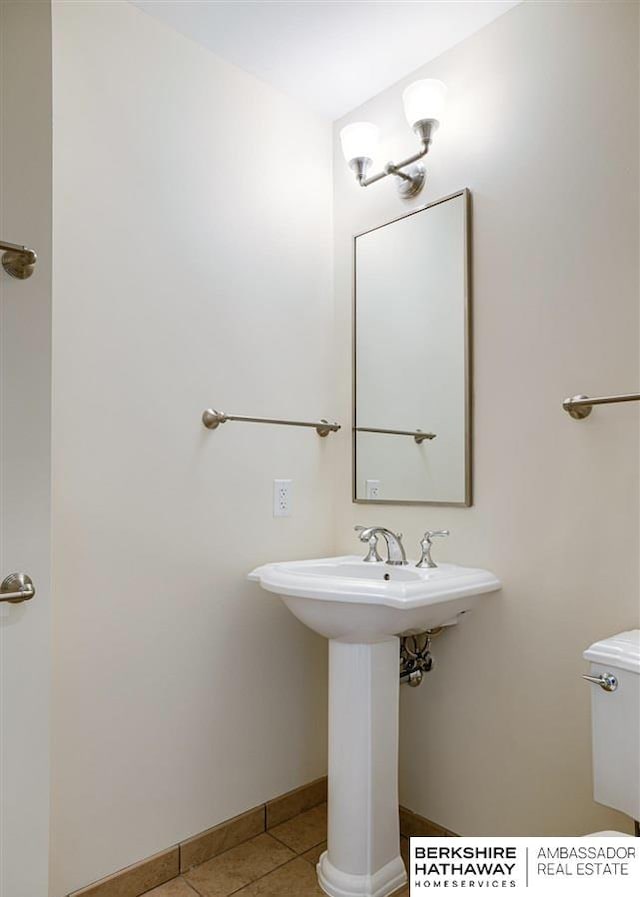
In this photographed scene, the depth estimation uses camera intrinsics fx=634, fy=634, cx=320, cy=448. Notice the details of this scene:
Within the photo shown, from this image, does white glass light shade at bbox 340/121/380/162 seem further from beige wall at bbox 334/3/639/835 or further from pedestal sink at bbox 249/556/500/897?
pedestal sink at bbox 249/556/500/897

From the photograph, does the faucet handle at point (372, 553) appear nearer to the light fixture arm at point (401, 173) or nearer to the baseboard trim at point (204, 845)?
the baseboard trim at point (204, 845)

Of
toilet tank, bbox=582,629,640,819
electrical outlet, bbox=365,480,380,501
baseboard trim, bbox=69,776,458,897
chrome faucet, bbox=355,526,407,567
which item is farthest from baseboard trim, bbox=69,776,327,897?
toilet tank, bbox=582,629,640,819

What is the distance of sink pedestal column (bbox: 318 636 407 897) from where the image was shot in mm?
1649

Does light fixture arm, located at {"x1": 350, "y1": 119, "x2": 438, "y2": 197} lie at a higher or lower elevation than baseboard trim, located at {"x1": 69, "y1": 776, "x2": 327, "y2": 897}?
higher

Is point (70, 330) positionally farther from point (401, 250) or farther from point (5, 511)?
point (401, 250)

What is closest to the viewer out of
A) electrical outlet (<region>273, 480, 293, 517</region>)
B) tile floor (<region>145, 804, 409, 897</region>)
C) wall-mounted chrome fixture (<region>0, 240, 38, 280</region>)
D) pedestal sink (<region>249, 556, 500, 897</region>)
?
wall-mounted chrome fixture (<region>0, 240, 38, 280</region>)

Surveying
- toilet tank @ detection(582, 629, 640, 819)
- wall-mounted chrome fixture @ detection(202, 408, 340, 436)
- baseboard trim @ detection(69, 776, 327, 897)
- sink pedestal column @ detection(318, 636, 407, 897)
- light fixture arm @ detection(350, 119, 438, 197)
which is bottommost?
baseboard trim @ detection(69, 776, 327, 897)

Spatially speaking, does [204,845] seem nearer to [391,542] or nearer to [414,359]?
[391,542]

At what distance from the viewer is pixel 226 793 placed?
1909 millimetres

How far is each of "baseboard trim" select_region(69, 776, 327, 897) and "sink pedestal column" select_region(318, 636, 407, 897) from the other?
0.31 meters

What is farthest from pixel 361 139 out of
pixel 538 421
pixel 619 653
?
pixel 619 653

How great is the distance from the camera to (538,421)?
5.49 ft

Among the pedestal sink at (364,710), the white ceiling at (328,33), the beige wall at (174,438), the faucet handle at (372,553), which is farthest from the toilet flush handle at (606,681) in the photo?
the white ceiling at (328,33)

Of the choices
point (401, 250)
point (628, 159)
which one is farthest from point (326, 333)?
point (628, 159)
